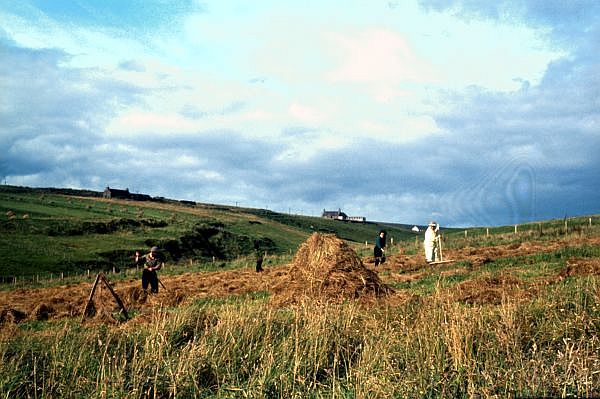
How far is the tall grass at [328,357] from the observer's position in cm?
638

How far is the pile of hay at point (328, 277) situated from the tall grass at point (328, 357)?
590cm

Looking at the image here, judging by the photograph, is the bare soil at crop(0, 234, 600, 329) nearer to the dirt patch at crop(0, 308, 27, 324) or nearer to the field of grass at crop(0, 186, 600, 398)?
the dirt patch at crop(0, 308, 27, 324)

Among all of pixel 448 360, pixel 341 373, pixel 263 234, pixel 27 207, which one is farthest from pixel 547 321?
pixel 263 234

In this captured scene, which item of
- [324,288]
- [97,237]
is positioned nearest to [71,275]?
[97,237]

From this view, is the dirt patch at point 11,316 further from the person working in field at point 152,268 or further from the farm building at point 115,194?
the farm building at point 115,194

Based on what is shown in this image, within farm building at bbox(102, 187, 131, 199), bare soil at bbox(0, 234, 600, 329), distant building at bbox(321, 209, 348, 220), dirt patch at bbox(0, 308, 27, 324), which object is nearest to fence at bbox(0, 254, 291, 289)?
bare soil at bbox(0, 234, 600, 329)

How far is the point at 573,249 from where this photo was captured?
2348cm

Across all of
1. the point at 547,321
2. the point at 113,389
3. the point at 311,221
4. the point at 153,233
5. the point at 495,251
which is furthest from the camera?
the point at 311,221

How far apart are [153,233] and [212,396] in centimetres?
6690

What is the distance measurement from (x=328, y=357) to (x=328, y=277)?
327 inches

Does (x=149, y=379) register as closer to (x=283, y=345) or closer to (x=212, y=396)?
(x=212, y=396)

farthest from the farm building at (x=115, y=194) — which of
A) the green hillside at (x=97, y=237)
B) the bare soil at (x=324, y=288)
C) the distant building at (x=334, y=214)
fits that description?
the bare soil at (x=324, y=288)

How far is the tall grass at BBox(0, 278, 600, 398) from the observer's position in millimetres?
6375

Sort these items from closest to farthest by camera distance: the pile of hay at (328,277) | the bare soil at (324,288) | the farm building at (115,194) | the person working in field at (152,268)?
the bare soil at (324,288) → the pile of hay at (328,277) → the person working in field at (152,268) → the farm building at (115,194)
